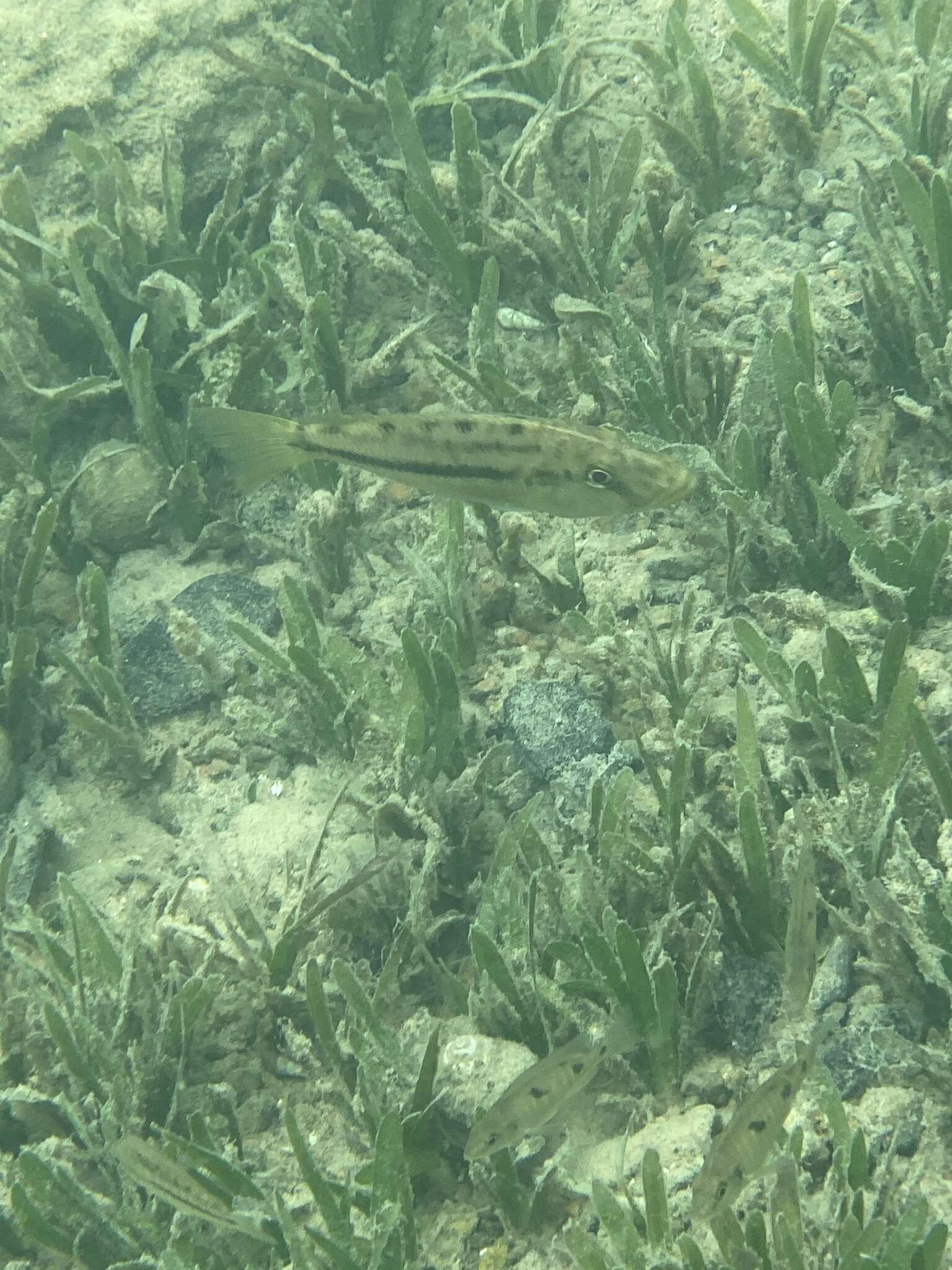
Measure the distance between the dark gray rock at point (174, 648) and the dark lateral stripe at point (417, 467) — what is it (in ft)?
3.21

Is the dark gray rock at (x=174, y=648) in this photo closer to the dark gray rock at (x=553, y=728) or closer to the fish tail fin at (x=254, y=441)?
the fish tail fin at (x=254, y=441)

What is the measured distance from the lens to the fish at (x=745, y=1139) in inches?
81.3

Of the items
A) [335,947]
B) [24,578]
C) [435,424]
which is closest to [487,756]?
[335,947]

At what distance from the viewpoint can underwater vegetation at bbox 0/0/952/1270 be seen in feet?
8.42

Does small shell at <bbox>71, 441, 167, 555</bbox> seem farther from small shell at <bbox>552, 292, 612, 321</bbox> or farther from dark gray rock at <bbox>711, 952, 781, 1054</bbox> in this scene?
dark gray rock at <bbox>711, 952, 781, 1054</bbox>

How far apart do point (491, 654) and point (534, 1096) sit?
188 centimetres

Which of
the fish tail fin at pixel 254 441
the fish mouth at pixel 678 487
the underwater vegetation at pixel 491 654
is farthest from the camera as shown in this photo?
the fish tail fin at pixel 254 441

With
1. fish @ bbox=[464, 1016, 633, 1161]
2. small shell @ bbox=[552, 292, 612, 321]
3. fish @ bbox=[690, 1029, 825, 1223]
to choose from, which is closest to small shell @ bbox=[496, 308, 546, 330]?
small shell @ bbox=[552, 292, 612, 321]

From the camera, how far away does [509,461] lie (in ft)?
10.3

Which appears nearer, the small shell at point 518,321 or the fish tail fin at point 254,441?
the fish tail fin at point 254,441

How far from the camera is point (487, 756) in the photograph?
10.9ft

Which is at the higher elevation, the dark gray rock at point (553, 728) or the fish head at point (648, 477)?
the fish head at point (648, 477)

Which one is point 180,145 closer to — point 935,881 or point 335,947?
point 335,947

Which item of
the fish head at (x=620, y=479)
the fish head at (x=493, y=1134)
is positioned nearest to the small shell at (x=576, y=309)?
the fish head at (x=620, y=479)
